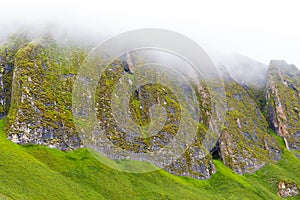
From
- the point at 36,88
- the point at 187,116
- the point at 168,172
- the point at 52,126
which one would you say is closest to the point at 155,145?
the point at 168,172

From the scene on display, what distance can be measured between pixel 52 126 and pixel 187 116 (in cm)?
6469

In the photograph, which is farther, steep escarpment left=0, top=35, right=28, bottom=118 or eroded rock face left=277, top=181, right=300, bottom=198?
eroded rock face left=277, top=181, right=300, bottom=198

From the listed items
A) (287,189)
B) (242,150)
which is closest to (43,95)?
(242,150)

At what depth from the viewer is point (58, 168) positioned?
335 feet

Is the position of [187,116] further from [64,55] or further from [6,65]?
[6,65]

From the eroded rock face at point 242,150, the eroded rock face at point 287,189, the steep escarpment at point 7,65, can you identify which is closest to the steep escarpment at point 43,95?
the steep escarpment at point 7,65

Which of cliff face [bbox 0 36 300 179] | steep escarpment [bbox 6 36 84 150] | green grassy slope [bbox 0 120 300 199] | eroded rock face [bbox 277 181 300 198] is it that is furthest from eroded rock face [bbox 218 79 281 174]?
steep escarpment [bbox 6 36 84 150]

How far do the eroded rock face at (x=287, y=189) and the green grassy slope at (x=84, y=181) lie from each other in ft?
32.1

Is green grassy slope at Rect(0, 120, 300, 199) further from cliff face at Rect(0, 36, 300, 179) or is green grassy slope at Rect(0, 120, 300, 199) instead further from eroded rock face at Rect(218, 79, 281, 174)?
eroded rock face at Rect(218, 79, 281, 174)

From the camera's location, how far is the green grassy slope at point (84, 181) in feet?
284

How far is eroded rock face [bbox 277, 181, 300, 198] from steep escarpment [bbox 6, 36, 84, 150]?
9164cm

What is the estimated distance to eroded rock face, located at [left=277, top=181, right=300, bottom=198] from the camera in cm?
15088

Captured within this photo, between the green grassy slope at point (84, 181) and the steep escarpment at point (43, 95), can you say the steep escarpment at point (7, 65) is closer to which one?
the steep escarpment at point (43, 95)

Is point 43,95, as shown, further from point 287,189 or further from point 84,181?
point 287,189
